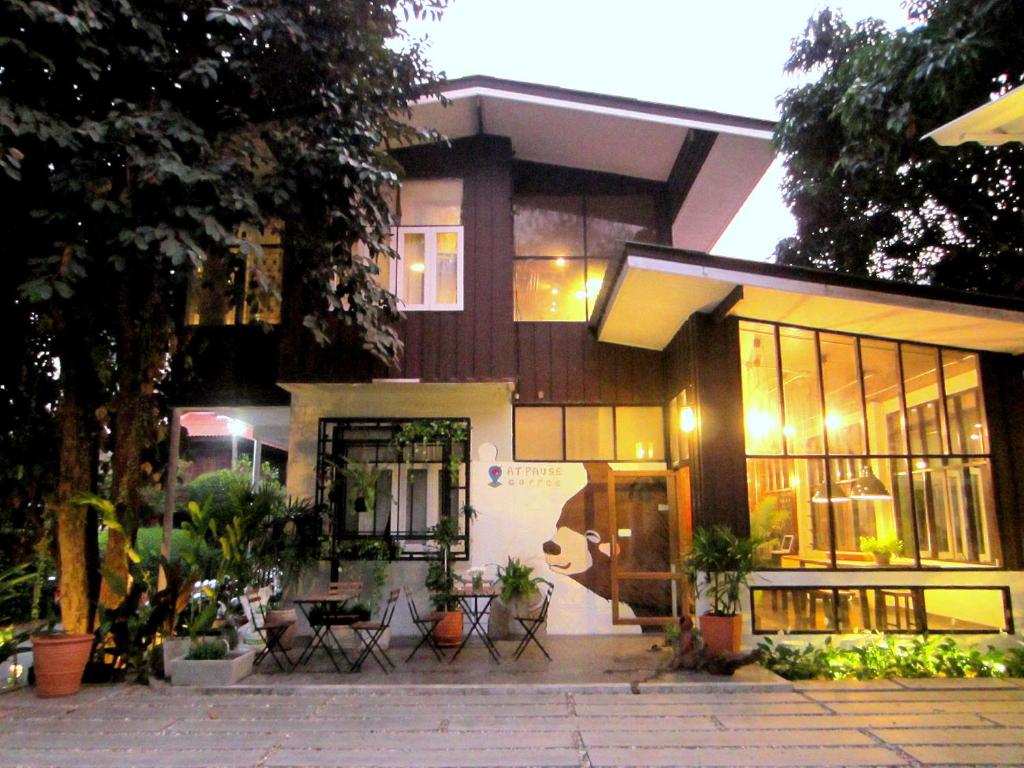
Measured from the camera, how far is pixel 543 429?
9.77 m

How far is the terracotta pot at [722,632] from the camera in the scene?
7.06 metres

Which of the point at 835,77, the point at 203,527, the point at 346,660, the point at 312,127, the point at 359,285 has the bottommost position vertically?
the point at 346,660

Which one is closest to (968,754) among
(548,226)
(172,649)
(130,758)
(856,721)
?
(856,721)

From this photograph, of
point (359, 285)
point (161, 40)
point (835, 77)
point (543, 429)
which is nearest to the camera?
point (161, 40)

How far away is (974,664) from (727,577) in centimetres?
226

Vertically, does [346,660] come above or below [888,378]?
below

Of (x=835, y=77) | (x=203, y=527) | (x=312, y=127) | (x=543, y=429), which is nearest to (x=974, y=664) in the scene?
(x=543, y=429)

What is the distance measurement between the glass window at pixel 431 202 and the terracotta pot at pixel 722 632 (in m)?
5.67

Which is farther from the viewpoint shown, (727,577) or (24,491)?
(24,491)

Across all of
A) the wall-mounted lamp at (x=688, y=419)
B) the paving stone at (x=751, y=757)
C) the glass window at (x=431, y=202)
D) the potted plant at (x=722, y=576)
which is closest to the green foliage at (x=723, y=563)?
the potted plant at (x=722, y=576)

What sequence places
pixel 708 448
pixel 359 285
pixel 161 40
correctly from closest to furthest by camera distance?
pixel 161 40, pixel 708 448, pixel 359 285

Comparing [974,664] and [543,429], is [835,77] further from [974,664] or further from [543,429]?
[974,664]

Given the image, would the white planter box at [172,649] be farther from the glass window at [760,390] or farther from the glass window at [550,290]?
the glass window at [760,390]

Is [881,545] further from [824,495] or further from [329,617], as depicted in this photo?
[329,617]
